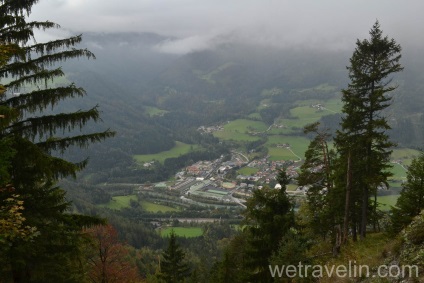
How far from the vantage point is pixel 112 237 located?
2016cm

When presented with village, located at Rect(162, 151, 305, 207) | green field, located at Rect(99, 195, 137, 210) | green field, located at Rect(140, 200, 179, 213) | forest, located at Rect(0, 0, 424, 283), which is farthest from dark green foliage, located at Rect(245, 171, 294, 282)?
green field, located at Rect(99, 195, 137, 210)

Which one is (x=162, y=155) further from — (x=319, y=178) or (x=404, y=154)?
(x=319, y=178)

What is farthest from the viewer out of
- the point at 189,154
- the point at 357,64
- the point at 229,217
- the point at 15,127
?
the point at 189,154

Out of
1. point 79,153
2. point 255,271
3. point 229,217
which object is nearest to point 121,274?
point 255,271

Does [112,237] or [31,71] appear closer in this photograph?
[31,71]

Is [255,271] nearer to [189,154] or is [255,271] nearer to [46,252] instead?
[46,252]

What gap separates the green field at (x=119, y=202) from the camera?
4580 inches

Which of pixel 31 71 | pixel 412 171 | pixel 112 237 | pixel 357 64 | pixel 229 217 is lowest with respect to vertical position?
pixel 229 217

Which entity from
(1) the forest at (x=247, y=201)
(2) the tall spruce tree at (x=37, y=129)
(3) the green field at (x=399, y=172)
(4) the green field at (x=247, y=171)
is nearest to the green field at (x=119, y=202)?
(4) the green field at (x=247, y=171)

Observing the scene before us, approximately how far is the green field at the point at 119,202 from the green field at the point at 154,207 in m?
6.13

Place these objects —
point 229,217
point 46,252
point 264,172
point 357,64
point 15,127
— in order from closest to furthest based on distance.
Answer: point 15,127 → point 46,252 → point 357,64 → point 229,217 → point 264,172

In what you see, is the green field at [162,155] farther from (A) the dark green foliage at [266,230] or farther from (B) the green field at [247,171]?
(A) the dark green foliage at [266,230]

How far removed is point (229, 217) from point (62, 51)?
92.4 meters

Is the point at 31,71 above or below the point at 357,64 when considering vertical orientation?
below
